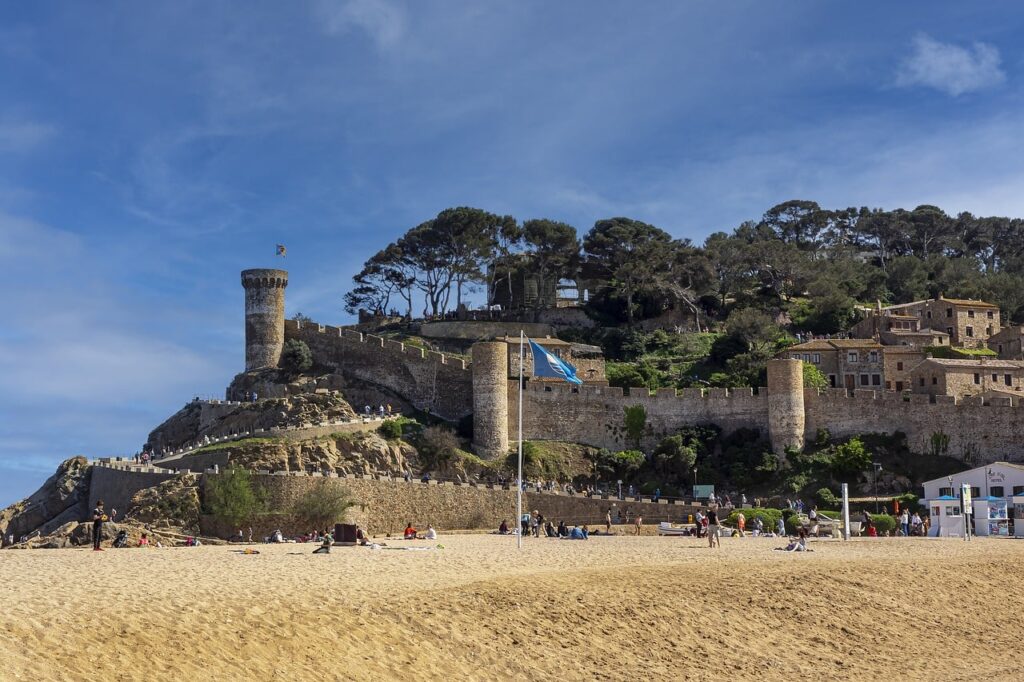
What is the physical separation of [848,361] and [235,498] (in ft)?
108

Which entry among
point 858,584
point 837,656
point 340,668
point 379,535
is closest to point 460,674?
point 340,668

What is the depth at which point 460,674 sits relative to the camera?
1678cm

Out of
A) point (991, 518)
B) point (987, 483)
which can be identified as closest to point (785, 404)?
point (987, 483)

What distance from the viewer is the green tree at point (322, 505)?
38375mm

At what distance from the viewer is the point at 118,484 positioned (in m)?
43.3

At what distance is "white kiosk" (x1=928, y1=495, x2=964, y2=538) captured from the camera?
35.9 meters

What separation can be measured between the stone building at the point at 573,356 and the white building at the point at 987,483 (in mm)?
18273

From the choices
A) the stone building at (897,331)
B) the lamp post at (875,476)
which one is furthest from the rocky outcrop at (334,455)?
the stone building at (897,331)

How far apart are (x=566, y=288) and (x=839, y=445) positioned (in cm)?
2822

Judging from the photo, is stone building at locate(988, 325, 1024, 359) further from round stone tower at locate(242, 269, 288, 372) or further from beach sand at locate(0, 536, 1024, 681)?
round stone tower at locate(242, 269, 288, 372)

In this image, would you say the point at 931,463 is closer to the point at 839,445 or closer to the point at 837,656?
the point at 839,445

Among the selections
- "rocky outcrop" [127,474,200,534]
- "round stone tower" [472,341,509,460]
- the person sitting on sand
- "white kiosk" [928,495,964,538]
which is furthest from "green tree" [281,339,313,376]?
the person sitting on sand

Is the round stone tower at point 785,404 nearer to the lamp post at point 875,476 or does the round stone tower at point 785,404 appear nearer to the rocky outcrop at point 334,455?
the lamp post at point 875,476

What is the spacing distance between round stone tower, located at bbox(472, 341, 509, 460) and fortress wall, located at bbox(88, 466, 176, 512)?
1331 cm
